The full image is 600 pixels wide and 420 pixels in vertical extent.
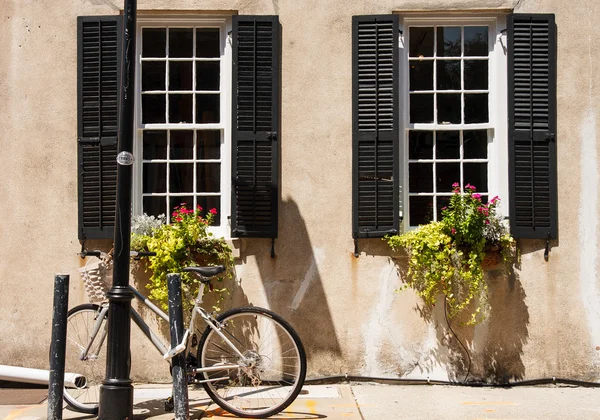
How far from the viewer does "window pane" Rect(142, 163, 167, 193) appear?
274 inches

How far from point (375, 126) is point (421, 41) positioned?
95 cm

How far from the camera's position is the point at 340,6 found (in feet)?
22.4

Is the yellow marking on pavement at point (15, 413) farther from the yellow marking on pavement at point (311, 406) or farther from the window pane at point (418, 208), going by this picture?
the window pane at point (418, 208)

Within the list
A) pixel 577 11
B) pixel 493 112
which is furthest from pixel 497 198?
pixel 577 11

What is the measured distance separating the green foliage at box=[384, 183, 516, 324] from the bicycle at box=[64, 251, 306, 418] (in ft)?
4.54

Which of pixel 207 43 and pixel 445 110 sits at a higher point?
pixel 207 43

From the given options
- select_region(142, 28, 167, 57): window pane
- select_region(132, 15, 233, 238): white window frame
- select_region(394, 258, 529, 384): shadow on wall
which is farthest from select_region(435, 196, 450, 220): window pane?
select_region(142, 28, 167, 57): window pane

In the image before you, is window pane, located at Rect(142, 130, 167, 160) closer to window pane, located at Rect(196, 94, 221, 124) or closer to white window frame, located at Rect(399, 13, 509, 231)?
window pane, located at Rect(196, 94, 221, 124)

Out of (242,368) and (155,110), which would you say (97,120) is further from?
(242,368)

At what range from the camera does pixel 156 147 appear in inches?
274

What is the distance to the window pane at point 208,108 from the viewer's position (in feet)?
22.9

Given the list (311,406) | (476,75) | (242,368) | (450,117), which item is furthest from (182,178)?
(476,75)

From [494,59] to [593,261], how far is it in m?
1.99

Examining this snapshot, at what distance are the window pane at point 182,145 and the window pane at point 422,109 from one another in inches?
78.9
